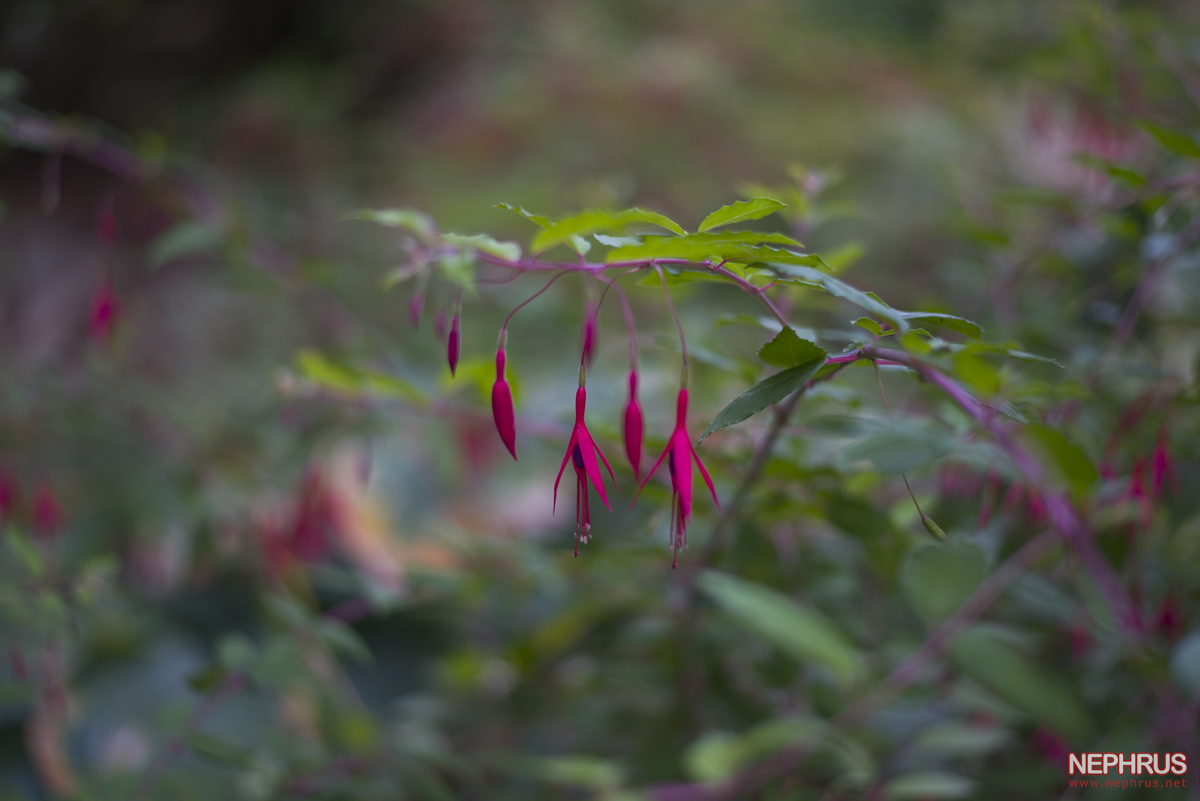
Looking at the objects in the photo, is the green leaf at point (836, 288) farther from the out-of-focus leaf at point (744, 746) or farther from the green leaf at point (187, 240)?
the green leaf at point (187, 240)

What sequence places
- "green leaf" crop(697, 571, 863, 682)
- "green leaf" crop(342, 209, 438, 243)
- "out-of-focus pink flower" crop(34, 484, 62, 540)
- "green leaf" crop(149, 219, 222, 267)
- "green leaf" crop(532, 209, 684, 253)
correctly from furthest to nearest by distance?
"out-of-focus pink flower" crop(34, 484, 62, 540) → "green leaf" crop(149, 219, 222, 267) → "green leaf" crop(697, 571, 863, 682) → "green leaf" crop(342, 209, 438, 243) → "green leaf" crop(532, 209, 684, 253)

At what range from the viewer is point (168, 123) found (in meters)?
1.77

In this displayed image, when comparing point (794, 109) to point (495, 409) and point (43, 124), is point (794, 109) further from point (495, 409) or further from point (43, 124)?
point (495, 409)

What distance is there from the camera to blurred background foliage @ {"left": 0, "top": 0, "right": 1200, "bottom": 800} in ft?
1.80

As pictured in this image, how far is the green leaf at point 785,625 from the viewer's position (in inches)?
20.1

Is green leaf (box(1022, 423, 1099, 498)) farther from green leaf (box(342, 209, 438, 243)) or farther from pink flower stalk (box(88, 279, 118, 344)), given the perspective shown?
pink flower stalk (box(88, 279, 118, 344))

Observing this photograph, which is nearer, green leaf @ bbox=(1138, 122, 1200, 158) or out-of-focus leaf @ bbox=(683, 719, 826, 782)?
green leaf @ bbox=(1138, 122, 1200, 158)

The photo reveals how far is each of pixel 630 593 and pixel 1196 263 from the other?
0.54 m

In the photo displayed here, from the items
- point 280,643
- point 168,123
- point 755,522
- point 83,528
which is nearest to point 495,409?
point 755,522

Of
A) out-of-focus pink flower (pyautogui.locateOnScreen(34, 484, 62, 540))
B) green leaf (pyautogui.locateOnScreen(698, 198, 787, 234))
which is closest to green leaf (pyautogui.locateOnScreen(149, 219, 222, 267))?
out-of-focus pink flower (pyautogui.locateOnScreen(34, 484, 62, 540))

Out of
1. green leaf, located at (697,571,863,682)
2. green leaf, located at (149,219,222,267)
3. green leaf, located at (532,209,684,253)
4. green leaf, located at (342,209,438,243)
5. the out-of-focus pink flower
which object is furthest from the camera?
the out-of-focus pink flower

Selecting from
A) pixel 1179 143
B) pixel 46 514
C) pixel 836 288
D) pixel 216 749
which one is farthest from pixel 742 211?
pixel 46 514

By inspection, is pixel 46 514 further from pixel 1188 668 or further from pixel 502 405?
pixel 1188 668

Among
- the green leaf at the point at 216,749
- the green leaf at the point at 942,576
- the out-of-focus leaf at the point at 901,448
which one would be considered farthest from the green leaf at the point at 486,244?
the green leaf at the point at 216,749
